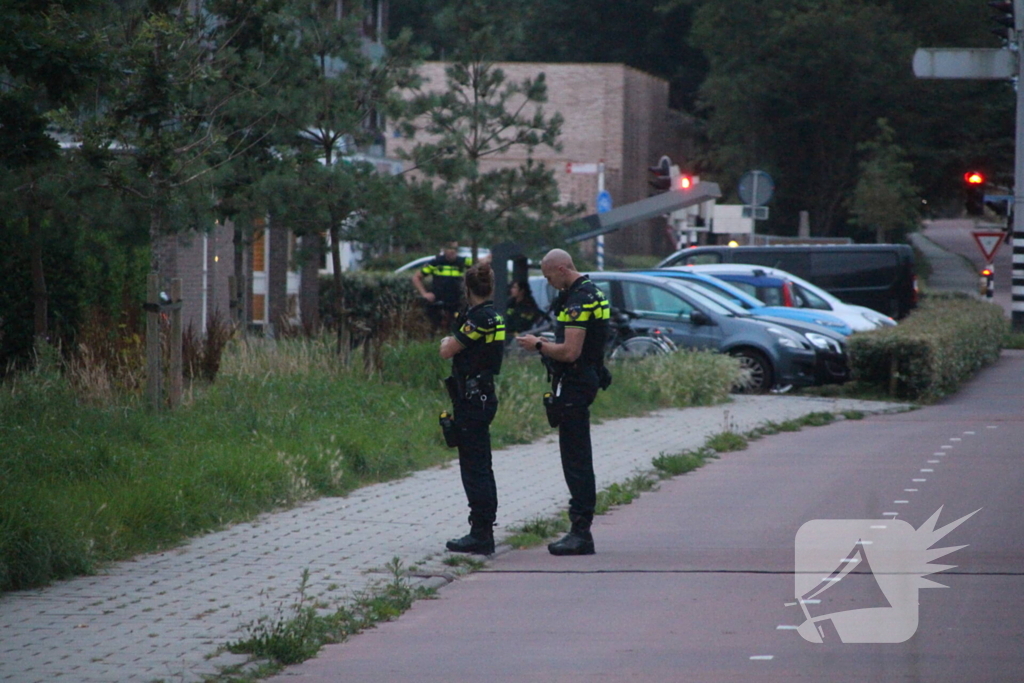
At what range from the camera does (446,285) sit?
734 inches

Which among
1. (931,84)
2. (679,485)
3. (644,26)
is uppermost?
(644,26)

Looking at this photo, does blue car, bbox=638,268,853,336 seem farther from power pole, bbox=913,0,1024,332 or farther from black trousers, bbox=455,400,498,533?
black trousers, bbox=455,400,498,533

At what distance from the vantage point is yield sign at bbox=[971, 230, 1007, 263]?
103ft

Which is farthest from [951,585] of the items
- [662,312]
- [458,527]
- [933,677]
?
[662,312]

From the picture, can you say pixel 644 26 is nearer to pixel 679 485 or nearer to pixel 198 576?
pixel 679 485

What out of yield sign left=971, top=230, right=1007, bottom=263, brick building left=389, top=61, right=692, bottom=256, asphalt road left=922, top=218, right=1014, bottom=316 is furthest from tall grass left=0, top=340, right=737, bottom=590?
brick building left=389, top=61, right=692, bottom=256

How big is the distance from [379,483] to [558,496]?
1378mm

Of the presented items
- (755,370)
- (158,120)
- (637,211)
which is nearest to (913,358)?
(755,370)

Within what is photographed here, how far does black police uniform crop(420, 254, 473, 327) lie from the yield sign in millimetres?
16580

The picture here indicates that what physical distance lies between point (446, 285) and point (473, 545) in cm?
1076

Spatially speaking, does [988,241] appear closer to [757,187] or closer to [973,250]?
[757,187]

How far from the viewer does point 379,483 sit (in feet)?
34.5

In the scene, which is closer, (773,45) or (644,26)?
(773,45)

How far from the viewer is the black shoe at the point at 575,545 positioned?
26.6ft
